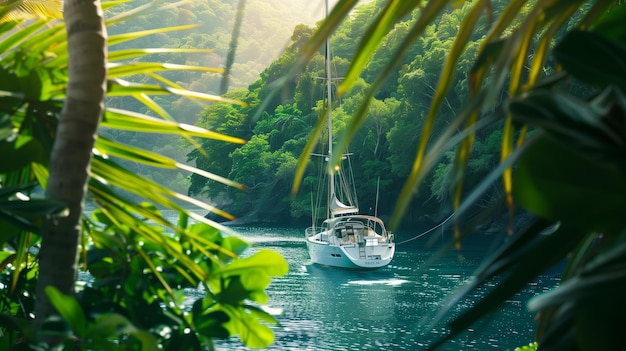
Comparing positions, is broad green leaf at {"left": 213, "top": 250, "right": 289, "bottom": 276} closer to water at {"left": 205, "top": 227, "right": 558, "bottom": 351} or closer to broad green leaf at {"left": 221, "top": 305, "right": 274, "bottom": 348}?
broad green leaf at {"left": 221, "top": 305, "right": 274, "bottom": 348}

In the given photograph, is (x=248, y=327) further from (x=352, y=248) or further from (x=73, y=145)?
(x=352, y=248)

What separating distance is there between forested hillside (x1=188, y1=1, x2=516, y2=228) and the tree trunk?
19.6 metres

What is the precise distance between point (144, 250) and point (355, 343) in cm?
928

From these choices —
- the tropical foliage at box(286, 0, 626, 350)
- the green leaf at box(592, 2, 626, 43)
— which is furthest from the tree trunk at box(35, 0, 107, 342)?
the green leaf at box(592, 2, 626, 43)

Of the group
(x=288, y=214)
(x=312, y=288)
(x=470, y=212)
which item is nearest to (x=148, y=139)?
(x=288, y=214)

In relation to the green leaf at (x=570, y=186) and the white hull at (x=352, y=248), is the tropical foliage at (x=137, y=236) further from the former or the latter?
the white hull at (x=352, y=248)

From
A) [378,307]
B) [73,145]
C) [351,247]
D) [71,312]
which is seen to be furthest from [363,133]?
[71,312]

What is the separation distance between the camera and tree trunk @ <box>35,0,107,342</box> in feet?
2.22

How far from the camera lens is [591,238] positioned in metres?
0.44

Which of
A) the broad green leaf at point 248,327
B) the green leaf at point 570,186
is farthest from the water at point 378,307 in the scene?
the green leaf at point 570,186

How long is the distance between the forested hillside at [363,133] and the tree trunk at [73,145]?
64.2 feet

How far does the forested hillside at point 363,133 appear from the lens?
919 inches

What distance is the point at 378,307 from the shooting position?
1266cm

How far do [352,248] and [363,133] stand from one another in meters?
10.9
